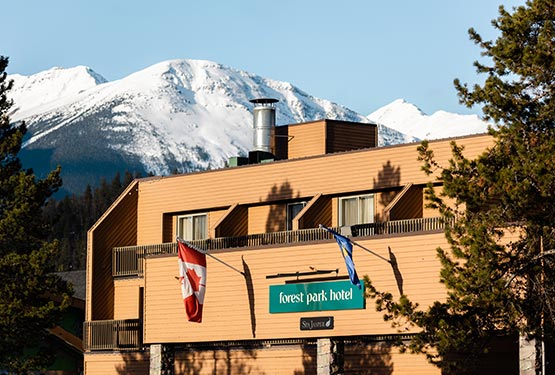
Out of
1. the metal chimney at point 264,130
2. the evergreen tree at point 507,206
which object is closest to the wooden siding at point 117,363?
the metal chimney at point 264,130

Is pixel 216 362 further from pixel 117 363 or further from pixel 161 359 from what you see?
pixel 117 363

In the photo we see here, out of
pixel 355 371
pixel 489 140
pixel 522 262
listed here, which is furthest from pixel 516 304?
pixel 355 371

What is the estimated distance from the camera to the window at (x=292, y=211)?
57031 mm

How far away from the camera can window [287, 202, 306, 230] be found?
57031 millimetres

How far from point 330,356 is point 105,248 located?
606 inches

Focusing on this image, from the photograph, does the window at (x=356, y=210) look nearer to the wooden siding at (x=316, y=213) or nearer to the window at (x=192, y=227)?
the wooden siding at (x=316, y=213)

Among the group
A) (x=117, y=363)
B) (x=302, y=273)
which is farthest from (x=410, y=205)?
(x=117, y=363)

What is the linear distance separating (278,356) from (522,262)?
20467 millimetres

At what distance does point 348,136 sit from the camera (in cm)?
6272

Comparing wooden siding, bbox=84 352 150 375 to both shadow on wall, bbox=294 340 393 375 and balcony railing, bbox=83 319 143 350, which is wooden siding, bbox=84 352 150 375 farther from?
shadow on wall, bbox=294 340 393 375

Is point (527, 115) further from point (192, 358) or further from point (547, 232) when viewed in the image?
point (192, 358)

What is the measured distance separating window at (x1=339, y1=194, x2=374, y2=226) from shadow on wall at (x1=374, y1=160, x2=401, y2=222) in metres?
0.45

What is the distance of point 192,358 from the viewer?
61000 millimetres

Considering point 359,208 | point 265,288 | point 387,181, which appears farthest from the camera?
point 359,208
